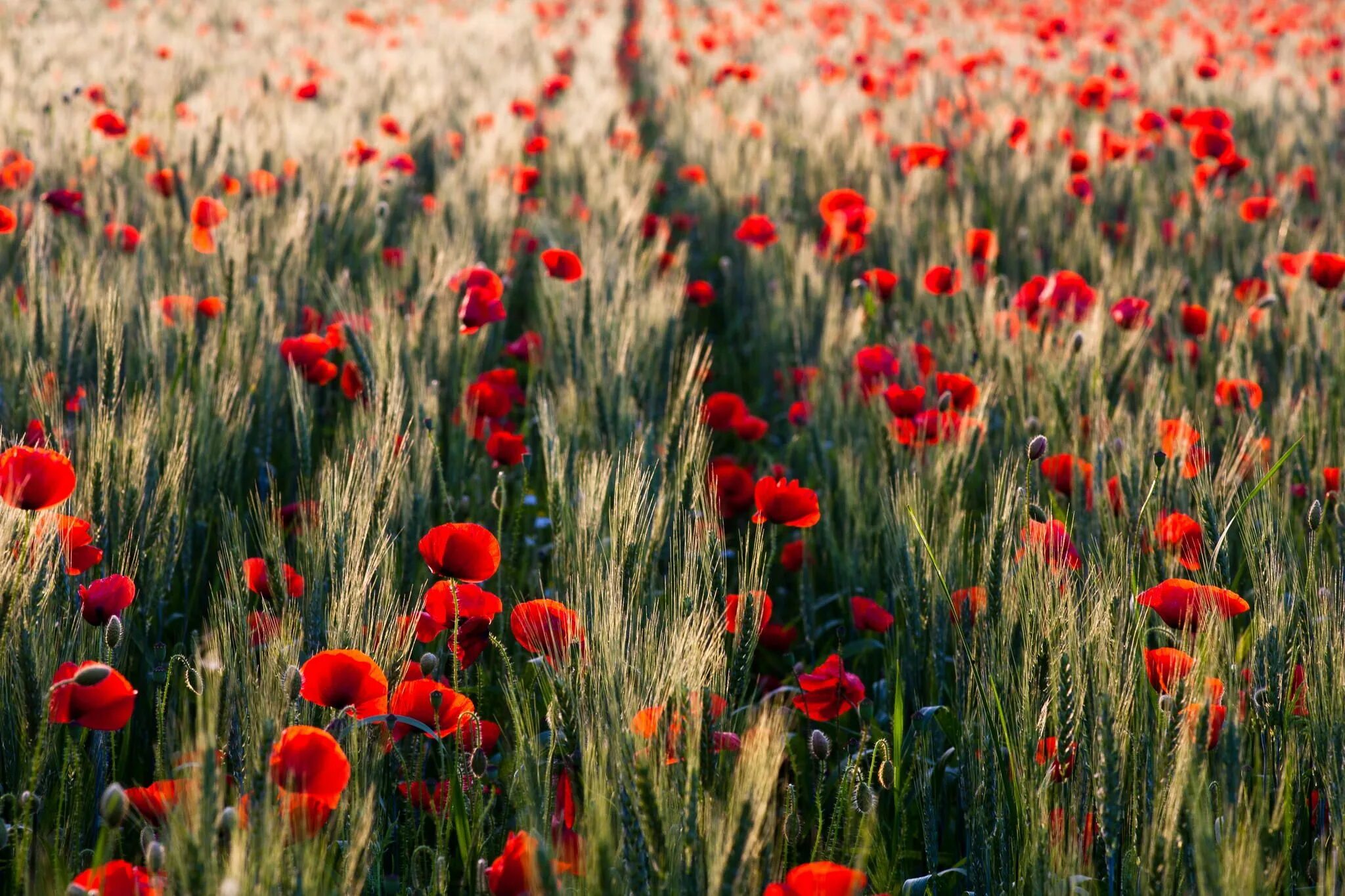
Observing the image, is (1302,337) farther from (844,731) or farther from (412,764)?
(412,764)

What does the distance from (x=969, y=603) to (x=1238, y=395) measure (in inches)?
40.4

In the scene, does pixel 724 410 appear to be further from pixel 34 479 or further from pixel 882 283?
pixel 34 479

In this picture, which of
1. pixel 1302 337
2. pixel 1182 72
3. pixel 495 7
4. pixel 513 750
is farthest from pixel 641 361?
pixel 495 7

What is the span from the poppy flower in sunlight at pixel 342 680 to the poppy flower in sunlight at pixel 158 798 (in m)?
0.13

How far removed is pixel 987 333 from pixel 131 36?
6.35 meters

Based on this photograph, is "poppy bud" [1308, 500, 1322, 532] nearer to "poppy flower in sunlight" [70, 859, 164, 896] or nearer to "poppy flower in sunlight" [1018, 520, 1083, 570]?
"poppy flower in sunlight" [1018, 520, 1083, 570]

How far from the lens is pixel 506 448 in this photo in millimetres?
1772

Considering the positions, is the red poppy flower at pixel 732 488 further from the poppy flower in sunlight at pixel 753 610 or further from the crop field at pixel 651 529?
the poppy flower in sunlight at pixel 753 610

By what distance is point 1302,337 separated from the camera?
250cm

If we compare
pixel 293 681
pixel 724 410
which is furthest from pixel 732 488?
pixel 293 681

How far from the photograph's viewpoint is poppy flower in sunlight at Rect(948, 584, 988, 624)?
1342mm

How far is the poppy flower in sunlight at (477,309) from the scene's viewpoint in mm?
2068

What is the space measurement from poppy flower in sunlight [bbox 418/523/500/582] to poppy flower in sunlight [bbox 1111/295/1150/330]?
1.63 meters

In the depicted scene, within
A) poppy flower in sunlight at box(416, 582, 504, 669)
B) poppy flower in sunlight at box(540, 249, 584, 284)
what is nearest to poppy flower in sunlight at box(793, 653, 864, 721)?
poppy flower in sunlight at box(416, 582, 504, 669)
